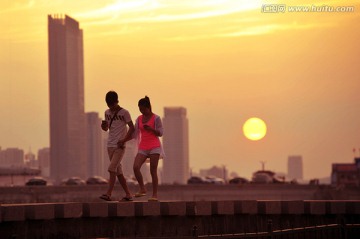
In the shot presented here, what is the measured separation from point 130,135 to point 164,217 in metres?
2.01

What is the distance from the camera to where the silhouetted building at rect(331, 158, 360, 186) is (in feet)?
612

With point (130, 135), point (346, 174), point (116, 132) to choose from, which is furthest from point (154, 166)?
point (346, 174)

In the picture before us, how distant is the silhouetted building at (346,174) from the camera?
187 m

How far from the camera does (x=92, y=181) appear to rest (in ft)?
520

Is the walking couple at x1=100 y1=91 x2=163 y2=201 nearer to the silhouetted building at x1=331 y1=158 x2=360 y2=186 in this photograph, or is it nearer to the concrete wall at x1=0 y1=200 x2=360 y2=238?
the concrete wall at x1=0 y1=200 x2=360 y2=238

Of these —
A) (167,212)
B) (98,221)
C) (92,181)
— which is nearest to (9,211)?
(98,221)

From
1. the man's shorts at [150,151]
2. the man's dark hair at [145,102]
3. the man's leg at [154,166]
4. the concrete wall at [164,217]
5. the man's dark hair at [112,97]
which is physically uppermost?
the man's dark hair at [112,97]

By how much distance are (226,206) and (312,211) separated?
192 cm

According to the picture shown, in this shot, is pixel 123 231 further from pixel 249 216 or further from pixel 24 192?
pixel 24 192

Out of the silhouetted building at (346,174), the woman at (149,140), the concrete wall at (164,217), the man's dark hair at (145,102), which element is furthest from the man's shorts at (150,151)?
the silhouetted building at (346,174)

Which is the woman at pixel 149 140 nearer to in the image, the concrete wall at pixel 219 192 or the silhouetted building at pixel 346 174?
the concrete wall at pixel 219 192

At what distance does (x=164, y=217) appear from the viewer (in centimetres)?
2106

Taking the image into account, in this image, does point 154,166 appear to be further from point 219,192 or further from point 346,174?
point 346,174

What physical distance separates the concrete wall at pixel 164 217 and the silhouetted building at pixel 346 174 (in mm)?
162041
